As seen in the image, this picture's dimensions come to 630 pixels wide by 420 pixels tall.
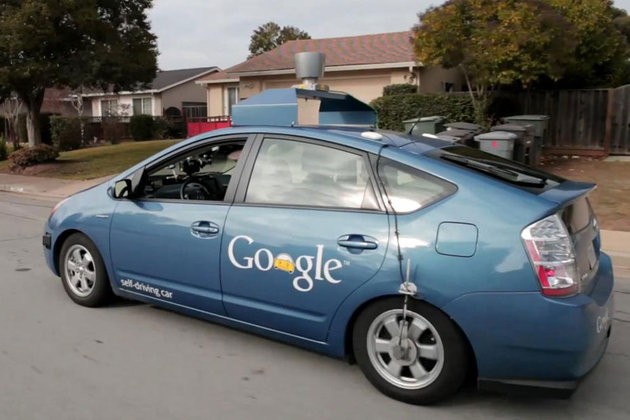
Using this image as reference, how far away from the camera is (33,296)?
5367mm

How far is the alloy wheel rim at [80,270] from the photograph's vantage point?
4.90 m

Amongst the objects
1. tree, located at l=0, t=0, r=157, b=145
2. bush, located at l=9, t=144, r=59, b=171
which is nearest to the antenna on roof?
tree, located at l=0, t=0, r=157, b=145

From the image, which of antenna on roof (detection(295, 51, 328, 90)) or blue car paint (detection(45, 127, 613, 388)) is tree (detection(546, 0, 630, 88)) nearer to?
antenna on roof (detection(295, 51, 328, 90))

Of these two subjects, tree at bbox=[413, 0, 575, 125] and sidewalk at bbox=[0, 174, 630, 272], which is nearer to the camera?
sidewalk at bbox=[0, 174, 630, 272]

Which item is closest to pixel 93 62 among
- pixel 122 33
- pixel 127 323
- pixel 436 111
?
pixel 122 33

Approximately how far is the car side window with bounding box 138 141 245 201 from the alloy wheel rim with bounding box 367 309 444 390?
157 centimetres

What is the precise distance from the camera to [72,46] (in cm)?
1728

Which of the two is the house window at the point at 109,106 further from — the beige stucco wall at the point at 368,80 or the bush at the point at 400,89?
the bush at the point at 400,89

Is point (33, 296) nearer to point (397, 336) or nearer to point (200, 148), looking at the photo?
point (200, 148)

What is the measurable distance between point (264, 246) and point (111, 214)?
159 cm

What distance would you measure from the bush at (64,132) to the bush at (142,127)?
10.2 ft

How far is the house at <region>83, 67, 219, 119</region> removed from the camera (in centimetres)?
3669

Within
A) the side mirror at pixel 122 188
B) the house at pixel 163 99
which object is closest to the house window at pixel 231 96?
the house at pixel 163 99

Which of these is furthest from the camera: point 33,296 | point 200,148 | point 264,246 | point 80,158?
point 80,158
